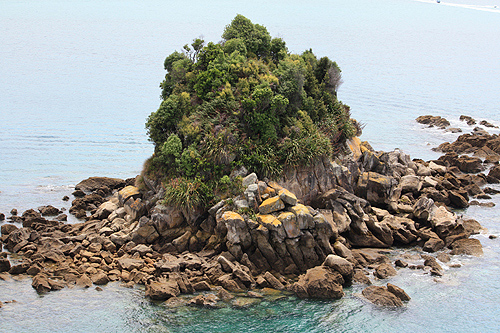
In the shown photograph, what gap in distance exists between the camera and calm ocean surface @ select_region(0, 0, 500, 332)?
30.8 meters

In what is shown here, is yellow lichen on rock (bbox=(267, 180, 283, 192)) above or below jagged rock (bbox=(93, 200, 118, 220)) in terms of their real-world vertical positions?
above

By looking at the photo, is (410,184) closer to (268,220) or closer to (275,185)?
(275,185)

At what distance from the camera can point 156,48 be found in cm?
12500

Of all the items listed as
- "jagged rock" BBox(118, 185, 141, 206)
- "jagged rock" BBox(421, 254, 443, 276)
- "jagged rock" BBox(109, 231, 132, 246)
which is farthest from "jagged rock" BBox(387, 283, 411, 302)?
"jagged rock" BBox(118, 185, 141, 206)

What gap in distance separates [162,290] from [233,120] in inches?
552

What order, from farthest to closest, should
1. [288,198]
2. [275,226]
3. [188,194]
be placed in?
[188,194] → [288,198] → [275,226]

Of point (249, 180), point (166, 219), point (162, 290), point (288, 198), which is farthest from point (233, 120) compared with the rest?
point (162, 290)

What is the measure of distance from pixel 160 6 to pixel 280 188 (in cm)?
17332

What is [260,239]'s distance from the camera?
34.8 m

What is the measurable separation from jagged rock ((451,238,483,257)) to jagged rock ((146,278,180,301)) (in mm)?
19909

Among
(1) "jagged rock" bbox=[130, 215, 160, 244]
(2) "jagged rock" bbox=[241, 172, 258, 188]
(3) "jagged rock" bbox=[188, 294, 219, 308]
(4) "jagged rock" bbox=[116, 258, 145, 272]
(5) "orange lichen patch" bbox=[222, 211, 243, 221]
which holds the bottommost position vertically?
(3) "jagged rock" bbox=[188, 294, 219, 308]

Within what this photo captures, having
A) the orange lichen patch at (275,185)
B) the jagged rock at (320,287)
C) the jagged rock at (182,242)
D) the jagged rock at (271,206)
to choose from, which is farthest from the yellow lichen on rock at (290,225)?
the jagged rock at (182,242)

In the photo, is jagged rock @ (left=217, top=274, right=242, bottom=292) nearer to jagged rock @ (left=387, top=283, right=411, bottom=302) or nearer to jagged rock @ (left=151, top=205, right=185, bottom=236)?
jagged rock @ (left=151, top=205, right=185, bottom=236)

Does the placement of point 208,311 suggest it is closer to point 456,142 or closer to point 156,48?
point 456,142
